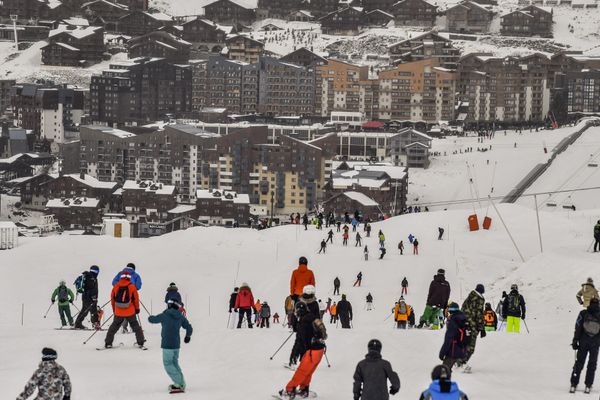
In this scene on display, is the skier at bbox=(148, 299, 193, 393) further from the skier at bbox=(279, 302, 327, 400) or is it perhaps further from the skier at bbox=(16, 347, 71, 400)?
the skier at bbox=(16, 347, 71, 400)

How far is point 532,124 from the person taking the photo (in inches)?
2788

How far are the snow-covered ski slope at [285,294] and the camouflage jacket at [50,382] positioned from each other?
159cm

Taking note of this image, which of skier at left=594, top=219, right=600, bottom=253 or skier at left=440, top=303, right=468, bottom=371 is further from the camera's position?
skier at left=594, top=219, right=600, bottom=253

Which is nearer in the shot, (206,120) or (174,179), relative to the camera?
(174,179)

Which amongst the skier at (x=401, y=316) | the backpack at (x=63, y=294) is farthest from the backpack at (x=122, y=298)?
the skier at (x=401, y=316)

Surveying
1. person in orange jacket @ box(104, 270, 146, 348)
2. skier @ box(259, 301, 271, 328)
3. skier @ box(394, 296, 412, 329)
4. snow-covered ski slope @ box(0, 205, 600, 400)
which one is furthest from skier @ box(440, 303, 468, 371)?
skier @ box(259, 301, 271, 328)

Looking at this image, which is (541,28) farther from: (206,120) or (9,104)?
(9,104)

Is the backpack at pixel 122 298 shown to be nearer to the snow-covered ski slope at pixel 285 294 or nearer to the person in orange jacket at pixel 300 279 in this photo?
the snow-covered ski slope at pixel 285 294

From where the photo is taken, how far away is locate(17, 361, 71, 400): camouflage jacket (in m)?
8.10

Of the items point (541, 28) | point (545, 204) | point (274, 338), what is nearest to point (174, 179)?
point (545, 204)

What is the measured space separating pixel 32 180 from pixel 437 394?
164ft

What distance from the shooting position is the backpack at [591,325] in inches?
380

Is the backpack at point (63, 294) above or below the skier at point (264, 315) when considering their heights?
above

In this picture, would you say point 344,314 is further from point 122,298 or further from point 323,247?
point 323,247
